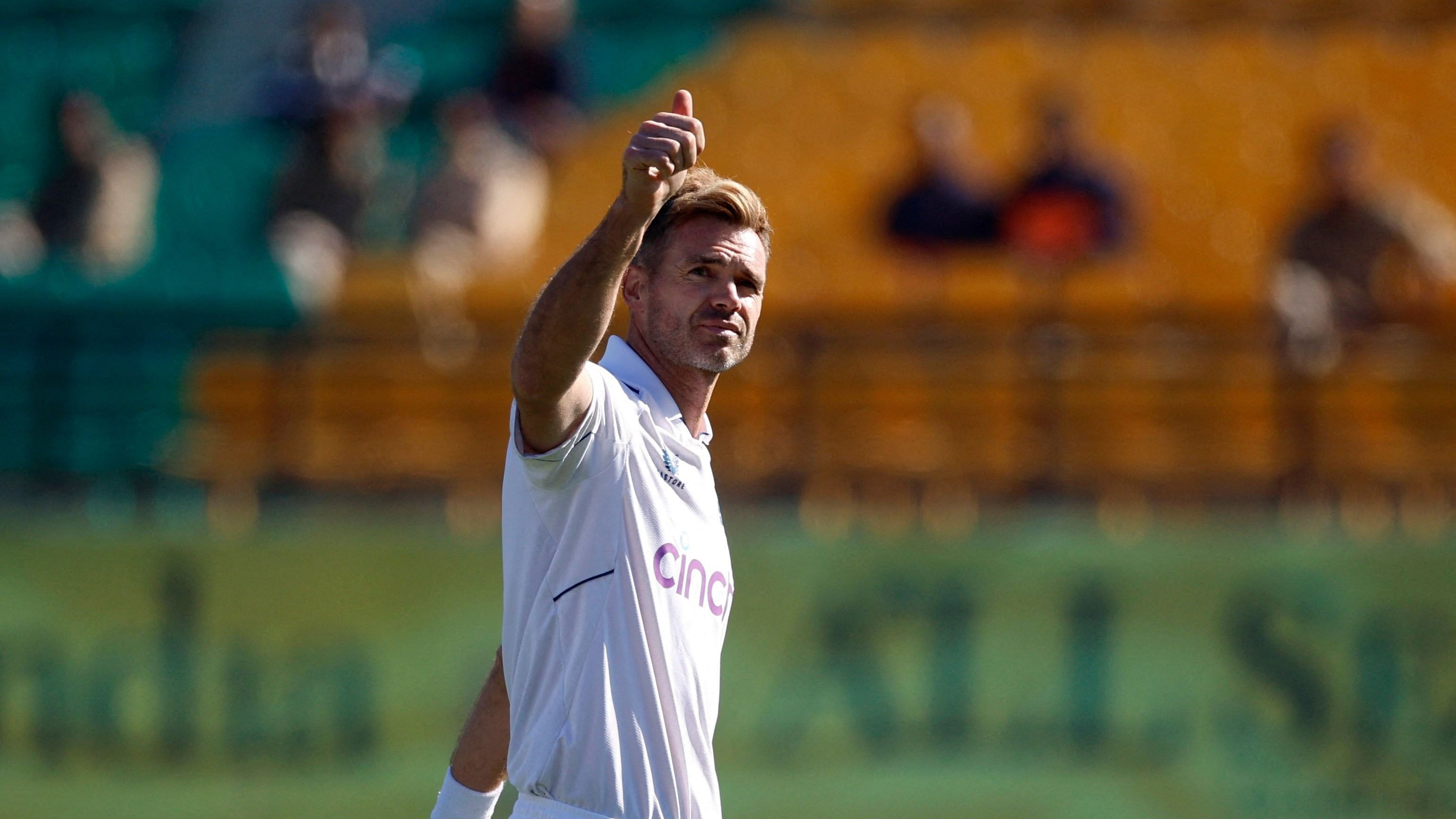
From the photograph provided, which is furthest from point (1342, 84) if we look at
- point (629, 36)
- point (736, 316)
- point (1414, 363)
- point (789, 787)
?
point (736, 316)

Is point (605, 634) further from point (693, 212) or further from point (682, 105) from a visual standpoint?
point (682, 105)

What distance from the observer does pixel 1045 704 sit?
333 inches

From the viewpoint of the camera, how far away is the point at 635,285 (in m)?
3.46

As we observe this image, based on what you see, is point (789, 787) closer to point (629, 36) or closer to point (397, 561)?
point (397, 561)

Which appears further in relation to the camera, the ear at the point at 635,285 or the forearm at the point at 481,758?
the forearm at the point at 481,758

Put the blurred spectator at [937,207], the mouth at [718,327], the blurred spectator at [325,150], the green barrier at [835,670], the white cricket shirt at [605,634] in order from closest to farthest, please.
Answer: the white cricket shirt at [605,634], the mouth at [718,327], the green barrier at [835,670], the blurred spectator at [937,207], the blurred spectator at [325,150]

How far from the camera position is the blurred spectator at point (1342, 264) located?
910cm

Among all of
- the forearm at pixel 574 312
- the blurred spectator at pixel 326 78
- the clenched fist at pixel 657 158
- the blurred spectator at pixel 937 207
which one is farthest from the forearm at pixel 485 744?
the blurred spectator at pixel 326 78

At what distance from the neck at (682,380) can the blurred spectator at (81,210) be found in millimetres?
7428

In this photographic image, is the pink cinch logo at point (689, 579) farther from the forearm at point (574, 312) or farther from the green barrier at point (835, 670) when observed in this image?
the green barrier at point (835, 670)

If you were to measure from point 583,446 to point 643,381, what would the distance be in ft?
1.07

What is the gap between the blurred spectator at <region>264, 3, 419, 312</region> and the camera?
1019 cm

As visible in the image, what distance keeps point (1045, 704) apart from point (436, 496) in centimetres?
316

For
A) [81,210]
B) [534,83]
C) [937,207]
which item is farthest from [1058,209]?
[81,210]
